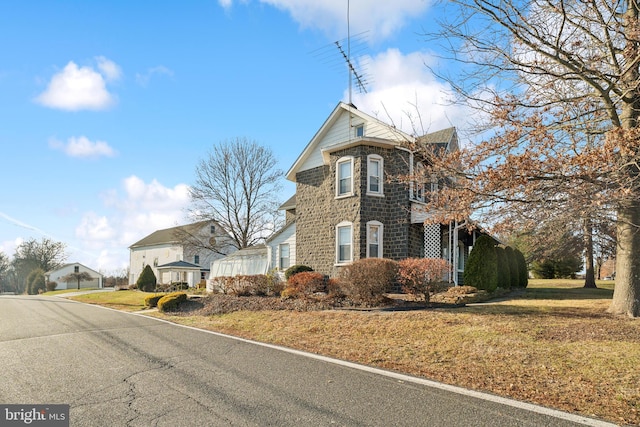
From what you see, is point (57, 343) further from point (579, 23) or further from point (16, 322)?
point (579, 23)

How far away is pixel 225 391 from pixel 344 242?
1318cm

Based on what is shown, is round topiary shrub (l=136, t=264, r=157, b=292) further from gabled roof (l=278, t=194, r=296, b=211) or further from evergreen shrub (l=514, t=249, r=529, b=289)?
evergreen shrub (l=514, t=249, r=529, b=289)

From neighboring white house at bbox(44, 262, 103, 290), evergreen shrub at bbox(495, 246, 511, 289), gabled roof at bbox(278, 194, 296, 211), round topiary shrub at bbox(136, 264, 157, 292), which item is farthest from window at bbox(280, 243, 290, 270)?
neighboring white house at bbox(44, 262, 103, 290)

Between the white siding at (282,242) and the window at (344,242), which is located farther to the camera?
the white siding at (282,242)

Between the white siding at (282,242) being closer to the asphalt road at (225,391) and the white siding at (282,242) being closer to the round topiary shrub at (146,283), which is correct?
the asphalt road at (225,391)

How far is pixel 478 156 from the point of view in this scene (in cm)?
831

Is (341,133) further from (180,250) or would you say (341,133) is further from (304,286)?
(180,250)

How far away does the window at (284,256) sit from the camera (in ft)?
71.0

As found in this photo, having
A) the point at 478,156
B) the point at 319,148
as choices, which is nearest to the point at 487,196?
the point at 478,156

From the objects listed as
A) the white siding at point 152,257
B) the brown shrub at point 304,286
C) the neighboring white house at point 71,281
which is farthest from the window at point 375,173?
the neighboring white house at point 71,281

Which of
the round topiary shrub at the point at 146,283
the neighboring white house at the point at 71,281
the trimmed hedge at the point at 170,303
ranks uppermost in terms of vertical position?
the trimmed hedge at the point at 170,303

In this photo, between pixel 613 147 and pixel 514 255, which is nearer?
pixel 613 147

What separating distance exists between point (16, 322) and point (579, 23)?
16.9 meters

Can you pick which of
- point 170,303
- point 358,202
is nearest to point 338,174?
point 358,202
